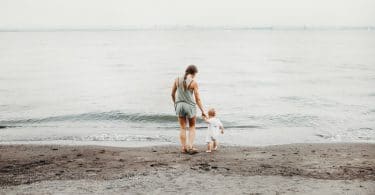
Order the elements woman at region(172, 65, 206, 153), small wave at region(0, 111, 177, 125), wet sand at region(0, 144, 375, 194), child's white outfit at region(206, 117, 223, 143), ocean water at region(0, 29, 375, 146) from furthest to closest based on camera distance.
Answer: small wave at region(0, 111, 177, 125) → ocean water at region(0, 29, 375, 146) → child's white outfit at region(206, 117, 223, 143) → woman at region(172, 65, 206, 153) → wet sand at region(0, 144, 375, 194)

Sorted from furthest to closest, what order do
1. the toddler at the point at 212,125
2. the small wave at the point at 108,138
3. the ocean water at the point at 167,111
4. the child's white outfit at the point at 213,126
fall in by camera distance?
the ocean water at the point at 167,111, the small wave at the point at 108,138, the child's white outfit at the point at 213,126, the toddler at the point at 212,125

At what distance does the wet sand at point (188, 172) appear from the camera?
23.7 ft

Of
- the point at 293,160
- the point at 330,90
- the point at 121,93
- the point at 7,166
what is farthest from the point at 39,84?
the point at 293,160

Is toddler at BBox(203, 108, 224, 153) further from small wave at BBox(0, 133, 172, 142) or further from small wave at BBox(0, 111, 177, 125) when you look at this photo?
small wave at BBox(0, 111, 177, 125)

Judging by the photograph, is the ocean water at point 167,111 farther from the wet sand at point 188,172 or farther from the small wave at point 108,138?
the wet sand at point 188,172

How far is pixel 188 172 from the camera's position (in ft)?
26.4

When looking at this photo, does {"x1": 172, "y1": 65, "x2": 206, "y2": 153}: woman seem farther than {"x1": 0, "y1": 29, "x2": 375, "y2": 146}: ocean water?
No

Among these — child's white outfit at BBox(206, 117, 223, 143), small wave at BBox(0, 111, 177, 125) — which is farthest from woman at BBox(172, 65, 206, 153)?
small wave at BBox(0, 111, 177, 125)

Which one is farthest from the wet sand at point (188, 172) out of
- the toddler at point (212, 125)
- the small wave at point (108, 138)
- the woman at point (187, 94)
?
the small wave at point (108, 138)

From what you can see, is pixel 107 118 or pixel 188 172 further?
pixel 107 118

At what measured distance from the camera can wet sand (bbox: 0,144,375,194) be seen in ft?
23.7

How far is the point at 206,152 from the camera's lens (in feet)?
33.3

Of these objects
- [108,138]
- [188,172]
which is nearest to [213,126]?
[188,172]

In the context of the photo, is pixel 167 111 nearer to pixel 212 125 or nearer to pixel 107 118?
pixel 107 118
